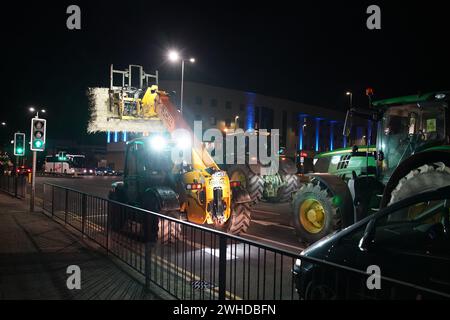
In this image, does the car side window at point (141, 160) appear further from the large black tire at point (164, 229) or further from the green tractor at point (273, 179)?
the green tractor at point (273, 179)

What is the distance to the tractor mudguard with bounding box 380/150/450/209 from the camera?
735 centimetres

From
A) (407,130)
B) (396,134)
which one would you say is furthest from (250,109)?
(407,130)

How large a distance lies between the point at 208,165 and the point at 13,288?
5.08 metres

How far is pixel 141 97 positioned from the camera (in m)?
11.0

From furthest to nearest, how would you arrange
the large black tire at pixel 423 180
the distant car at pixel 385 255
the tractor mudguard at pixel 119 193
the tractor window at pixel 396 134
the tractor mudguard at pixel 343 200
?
the tractor mudguard at pixel 119 193 → the tractor mudguard at pixel 343 200 → the tractor window at pixel 396 134 → the large black tire at pixel 423 180 → the distant car at pixel 385 255

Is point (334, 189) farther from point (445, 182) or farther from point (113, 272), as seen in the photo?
point (113, 272)

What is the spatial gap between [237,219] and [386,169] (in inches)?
142

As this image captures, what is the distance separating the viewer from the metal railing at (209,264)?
135 inches

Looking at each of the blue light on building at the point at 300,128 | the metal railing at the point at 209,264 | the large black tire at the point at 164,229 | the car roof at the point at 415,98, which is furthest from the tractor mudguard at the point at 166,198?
the blue light on building at the point at 300,128

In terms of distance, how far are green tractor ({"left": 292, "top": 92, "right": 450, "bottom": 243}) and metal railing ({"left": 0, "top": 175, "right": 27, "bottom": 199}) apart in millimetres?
15090

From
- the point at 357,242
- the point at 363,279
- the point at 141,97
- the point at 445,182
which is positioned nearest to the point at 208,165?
the point at 141,97

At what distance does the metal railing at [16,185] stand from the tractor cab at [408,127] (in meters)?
16.8

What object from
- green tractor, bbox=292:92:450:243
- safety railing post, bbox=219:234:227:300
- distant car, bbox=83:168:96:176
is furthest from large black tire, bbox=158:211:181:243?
distant car, bbox=83:168:96:176

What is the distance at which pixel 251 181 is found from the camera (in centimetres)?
1748
